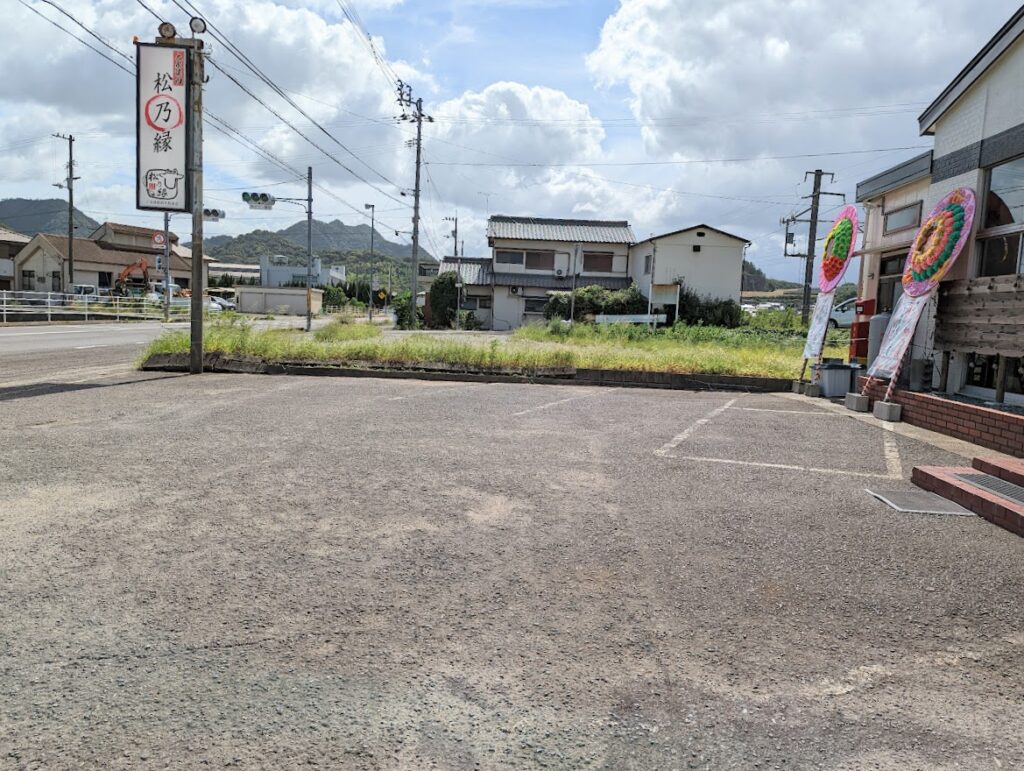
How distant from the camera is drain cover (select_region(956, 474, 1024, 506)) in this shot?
4.75m

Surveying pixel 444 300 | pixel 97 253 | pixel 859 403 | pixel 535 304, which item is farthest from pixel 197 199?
pixel 97 253

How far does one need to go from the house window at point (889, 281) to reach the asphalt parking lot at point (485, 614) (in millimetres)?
8791

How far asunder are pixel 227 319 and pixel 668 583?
13332mm

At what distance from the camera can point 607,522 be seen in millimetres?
4234

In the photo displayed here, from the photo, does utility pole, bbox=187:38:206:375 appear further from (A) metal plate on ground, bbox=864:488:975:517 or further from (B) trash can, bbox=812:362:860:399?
(B) trash can, bbox=812:362:860:399

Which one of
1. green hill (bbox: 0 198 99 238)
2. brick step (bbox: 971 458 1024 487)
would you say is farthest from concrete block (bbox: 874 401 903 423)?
green hill (bbox: 0 198 99 238)

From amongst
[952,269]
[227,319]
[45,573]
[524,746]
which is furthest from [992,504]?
[227,319]

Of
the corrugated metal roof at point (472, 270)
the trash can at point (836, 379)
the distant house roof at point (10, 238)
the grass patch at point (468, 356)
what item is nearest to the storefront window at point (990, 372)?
the trash can at point (836, 379)

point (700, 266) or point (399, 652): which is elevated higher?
point (700, 266)

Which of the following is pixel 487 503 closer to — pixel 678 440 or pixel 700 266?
pixel 678 440

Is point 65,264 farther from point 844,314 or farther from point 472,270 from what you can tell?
point 844,314

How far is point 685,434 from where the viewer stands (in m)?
7.41

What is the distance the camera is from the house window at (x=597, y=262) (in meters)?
40.9

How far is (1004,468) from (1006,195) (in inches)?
207
